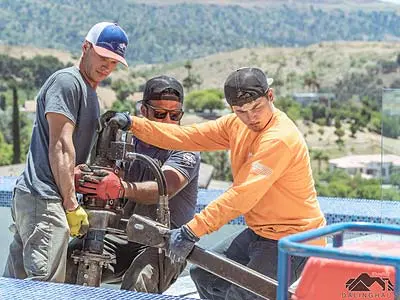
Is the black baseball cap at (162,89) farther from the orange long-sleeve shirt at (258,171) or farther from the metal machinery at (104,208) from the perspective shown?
the metal machinery at (104,208)

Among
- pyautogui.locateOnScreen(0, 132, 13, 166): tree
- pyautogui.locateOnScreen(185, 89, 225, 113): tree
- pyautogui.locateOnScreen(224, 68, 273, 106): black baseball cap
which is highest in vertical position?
pyautogui.locateOnScreen(224, 68, 273, 106): black baseball cap

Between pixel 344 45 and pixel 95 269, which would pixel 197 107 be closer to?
pixel 344 45

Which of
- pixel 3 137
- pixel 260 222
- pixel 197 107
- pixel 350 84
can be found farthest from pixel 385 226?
pixel 350 84

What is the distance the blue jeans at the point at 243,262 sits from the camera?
3414 mm

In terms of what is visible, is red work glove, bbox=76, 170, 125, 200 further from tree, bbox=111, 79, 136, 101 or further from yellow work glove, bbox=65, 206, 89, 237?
tree, bbox=111, 79, 136, 101

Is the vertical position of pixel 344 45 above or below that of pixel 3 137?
above

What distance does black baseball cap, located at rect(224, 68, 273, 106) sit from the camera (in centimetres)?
329

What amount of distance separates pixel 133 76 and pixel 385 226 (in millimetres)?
54860

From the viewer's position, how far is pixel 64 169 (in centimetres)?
334

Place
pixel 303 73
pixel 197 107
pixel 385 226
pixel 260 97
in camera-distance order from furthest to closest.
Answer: pixel 303 73 < pixel 197 107 < pixel 260 97 < pixel 385 226

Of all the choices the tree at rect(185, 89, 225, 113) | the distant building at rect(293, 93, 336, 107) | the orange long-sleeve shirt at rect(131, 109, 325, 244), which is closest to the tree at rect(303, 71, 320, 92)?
the distant building at rect(293, 93, 336, 107)

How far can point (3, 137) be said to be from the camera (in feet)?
125

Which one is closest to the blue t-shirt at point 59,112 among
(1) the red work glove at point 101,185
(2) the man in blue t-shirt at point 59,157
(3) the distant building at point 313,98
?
(2) the man in blue t-shirt at point 59,157

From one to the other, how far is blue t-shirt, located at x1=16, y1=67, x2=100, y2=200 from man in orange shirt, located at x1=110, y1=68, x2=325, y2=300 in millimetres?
118
